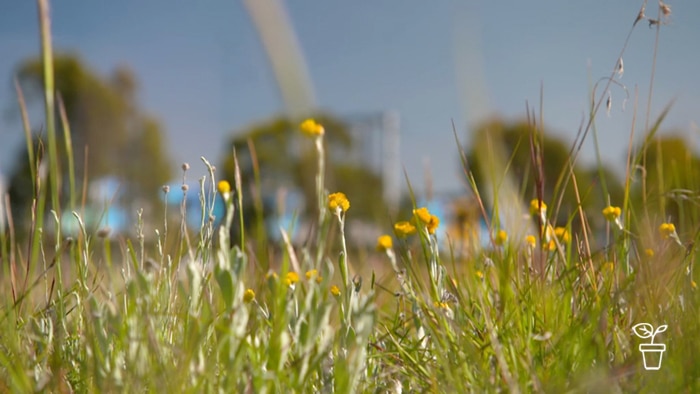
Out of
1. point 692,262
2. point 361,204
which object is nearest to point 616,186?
point 361,204

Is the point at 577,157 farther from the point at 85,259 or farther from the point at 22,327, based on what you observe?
the point at 22,327

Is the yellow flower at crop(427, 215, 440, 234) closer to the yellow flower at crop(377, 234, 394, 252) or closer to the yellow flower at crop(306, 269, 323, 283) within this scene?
the yellow flower at crop(377, 234, 394, 252)

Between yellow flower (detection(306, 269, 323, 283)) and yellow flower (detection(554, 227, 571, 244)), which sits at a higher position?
yellow flower (detection(306, 269, 323, 283))

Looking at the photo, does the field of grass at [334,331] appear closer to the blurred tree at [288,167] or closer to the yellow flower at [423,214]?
the yellow flower at [423,214]

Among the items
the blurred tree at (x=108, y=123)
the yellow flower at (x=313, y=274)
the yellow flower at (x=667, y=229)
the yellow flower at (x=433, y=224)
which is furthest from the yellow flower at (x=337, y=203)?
the blurred tree at (x=108, y=123)

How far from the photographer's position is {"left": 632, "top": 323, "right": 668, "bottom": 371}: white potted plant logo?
3.95 ft

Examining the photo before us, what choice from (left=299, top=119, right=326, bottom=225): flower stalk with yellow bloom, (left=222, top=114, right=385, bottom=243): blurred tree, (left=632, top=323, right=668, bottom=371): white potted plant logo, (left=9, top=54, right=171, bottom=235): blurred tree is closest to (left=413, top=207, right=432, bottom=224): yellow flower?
(left=299, top=119, right=326, bottom=225): flower stalk with yellow bloom

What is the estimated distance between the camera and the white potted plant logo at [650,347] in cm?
120

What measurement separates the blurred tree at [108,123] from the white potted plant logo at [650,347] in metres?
21.0

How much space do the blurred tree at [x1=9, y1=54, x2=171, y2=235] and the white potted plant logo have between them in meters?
21.0

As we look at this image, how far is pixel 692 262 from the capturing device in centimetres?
166

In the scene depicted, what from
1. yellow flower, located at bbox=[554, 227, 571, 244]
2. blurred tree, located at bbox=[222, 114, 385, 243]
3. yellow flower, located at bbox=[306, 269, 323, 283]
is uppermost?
yellow flower, located at bbox=[306, 269, 323, 283]

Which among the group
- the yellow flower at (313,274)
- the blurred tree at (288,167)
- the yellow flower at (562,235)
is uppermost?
the yellow flower at (313,274)

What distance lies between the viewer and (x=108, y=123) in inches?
907
